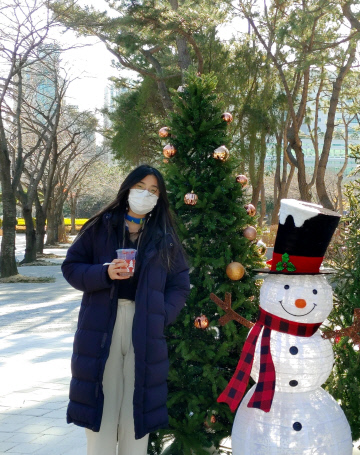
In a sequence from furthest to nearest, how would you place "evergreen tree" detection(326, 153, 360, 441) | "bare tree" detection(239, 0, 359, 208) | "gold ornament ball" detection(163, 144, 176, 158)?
Result: "bare tree" detection(239, 0, 359, 208)
"gold ornament ball" detection(163, 144, 176, 158)
"evergreen tree" detection(326, 153, 360, 441)

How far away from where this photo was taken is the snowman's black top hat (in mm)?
2854

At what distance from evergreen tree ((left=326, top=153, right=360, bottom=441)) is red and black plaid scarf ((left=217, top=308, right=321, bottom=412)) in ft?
2.12

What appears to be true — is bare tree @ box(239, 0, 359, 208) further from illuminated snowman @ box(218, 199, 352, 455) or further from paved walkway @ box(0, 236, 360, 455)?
illuminated snowman @ box(218, 199, 352, 455)

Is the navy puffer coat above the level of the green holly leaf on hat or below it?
below

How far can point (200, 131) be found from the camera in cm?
388

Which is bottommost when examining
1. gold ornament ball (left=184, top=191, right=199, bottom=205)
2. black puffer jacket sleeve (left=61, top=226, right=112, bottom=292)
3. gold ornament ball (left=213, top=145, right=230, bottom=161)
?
black puffer jacket sleeve (left=61, top=226, right=112, bottom=292)

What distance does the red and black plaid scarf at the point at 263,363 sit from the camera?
2.88 m

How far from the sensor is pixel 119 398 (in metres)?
2.80

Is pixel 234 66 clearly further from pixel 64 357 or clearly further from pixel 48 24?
pixel 64 357

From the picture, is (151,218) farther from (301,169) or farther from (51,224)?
(51,224)

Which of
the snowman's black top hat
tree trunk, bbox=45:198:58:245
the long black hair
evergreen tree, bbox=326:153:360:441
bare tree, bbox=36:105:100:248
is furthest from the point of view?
tree trunk, bbox=45:198:58:245

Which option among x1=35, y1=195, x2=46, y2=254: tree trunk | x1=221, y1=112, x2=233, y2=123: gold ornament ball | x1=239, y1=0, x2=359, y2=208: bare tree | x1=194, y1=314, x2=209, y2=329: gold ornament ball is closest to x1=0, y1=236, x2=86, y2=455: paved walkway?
x1=194, y1=314, x2=209, y2=329: gold ornament ball

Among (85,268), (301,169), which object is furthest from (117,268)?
(301,169)

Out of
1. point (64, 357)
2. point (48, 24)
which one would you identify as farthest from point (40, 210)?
point (64, 357)
